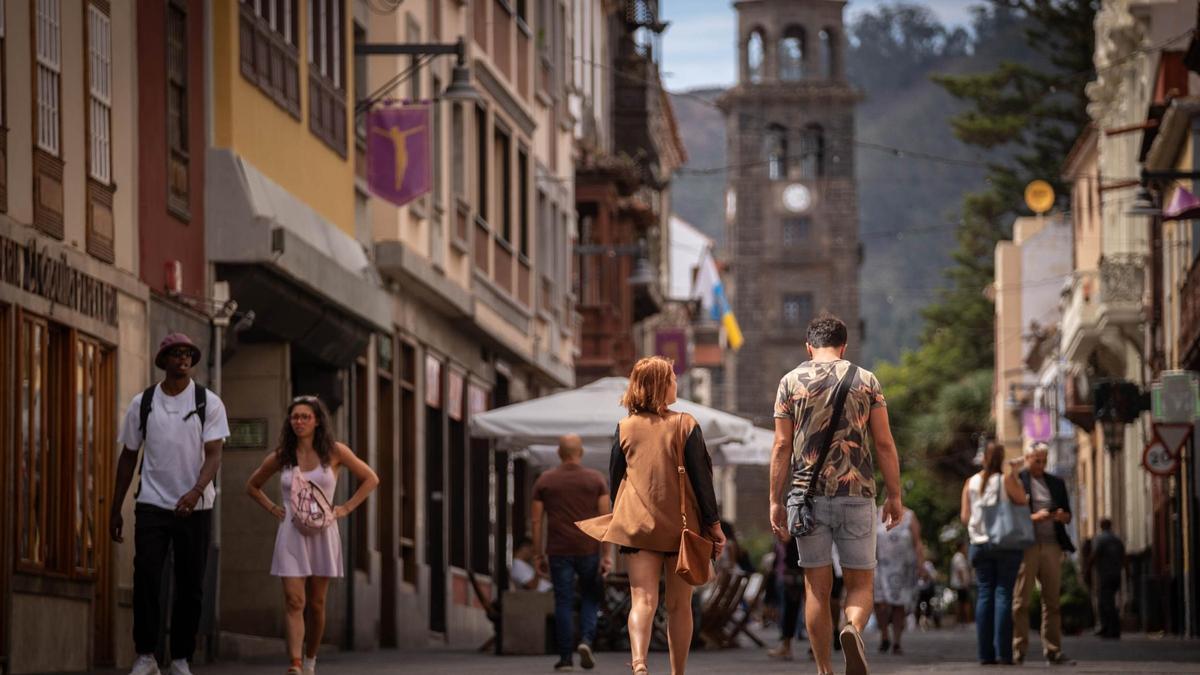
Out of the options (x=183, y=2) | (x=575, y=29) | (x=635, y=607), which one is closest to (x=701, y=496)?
(x=635, y=607)

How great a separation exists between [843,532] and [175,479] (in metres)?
3.67

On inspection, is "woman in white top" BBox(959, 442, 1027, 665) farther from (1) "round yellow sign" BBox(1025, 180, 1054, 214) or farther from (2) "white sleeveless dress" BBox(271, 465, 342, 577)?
(1) "round yellow sign" BBox(1025, 180, 1054, 214)

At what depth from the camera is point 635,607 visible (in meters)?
13.1

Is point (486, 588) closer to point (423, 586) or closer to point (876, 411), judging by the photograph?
point (423, 586)

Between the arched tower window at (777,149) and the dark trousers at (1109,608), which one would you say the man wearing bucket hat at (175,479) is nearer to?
the dark trousers at (1109,608)

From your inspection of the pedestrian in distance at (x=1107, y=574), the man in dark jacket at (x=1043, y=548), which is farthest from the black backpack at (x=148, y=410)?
the pedestrian in distance at (x=1107, y=574)

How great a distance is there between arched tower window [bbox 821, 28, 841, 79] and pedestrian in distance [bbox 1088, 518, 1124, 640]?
98905mm

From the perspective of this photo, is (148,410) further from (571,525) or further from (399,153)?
(399,153)

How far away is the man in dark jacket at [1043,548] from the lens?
19.8 metres

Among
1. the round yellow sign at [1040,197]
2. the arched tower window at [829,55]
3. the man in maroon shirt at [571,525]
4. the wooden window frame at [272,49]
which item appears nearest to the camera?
the man in maroon shirt at [571,525]

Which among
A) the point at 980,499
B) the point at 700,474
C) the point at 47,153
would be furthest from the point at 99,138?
the point at 700,474

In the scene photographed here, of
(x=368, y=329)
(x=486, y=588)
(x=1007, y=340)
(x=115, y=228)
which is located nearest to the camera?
(x=115, y=228)

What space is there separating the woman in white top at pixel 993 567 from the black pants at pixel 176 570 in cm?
684

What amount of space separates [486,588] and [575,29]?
13666mm
